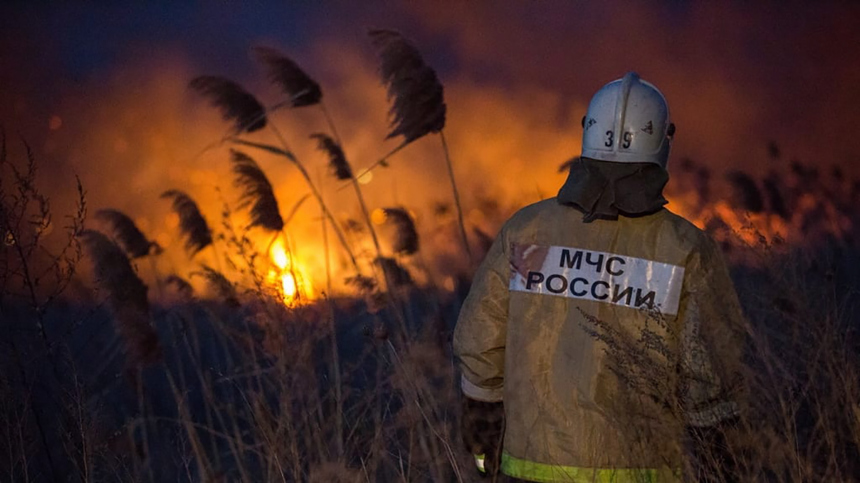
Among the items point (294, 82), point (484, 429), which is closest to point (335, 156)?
point (294, 82)

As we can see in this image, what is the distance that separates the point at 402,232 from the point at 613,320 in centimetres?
370

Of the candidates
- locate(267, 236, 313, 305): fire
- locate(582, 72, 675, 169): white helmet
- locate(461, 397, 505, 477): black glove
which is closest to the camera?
locate(582, 72, 675, 169): white helmet

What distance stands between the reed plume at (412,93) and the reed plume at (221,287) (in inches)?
48.1

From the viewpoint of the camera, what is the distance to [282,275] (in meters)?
4.92

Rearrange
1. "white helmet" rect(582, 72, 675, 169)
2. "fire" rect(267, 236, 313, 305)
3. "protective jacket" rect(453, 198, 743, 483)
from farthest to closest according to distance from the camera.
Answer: "fire" rect(267, 236, 313, 305) → "white helmet" rect(582, 72, 675, 169) → "protective jacket" rect(453, 198, 743, 483)

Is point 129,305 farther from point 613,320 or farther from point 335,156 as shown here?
point 613,320

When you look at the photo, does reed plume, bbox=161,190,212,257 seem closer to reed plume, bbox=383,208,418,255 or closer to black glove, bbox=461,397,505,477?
reed plume, bbox=383,208,418,255

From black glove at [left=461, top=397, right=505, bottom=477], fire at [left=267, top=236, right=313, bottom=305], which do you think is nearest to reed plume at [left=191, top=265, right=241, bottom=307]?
fire at [left=267, top=236, right=313, bottom=305]

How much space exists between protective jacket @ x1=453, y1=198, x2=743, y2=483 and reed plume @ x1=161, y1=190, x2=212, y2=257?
3886 mm


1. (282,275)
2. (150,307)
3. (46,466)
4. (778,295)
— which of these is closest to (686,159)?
(778,295)

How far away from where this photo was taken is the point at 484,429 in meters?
2.69

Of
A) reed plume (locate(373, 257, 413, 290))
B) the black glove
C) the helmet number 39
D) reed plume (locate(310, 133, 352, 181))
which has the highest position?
reed plume (locate(310, 133, 352, 181))

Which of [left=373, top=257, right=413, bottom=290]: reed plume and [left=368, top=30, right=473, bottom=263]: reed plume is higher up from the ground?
[left=368, top=30, right=473, bottom=263]: reed plume

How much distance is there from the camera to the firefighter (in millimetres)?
2354
